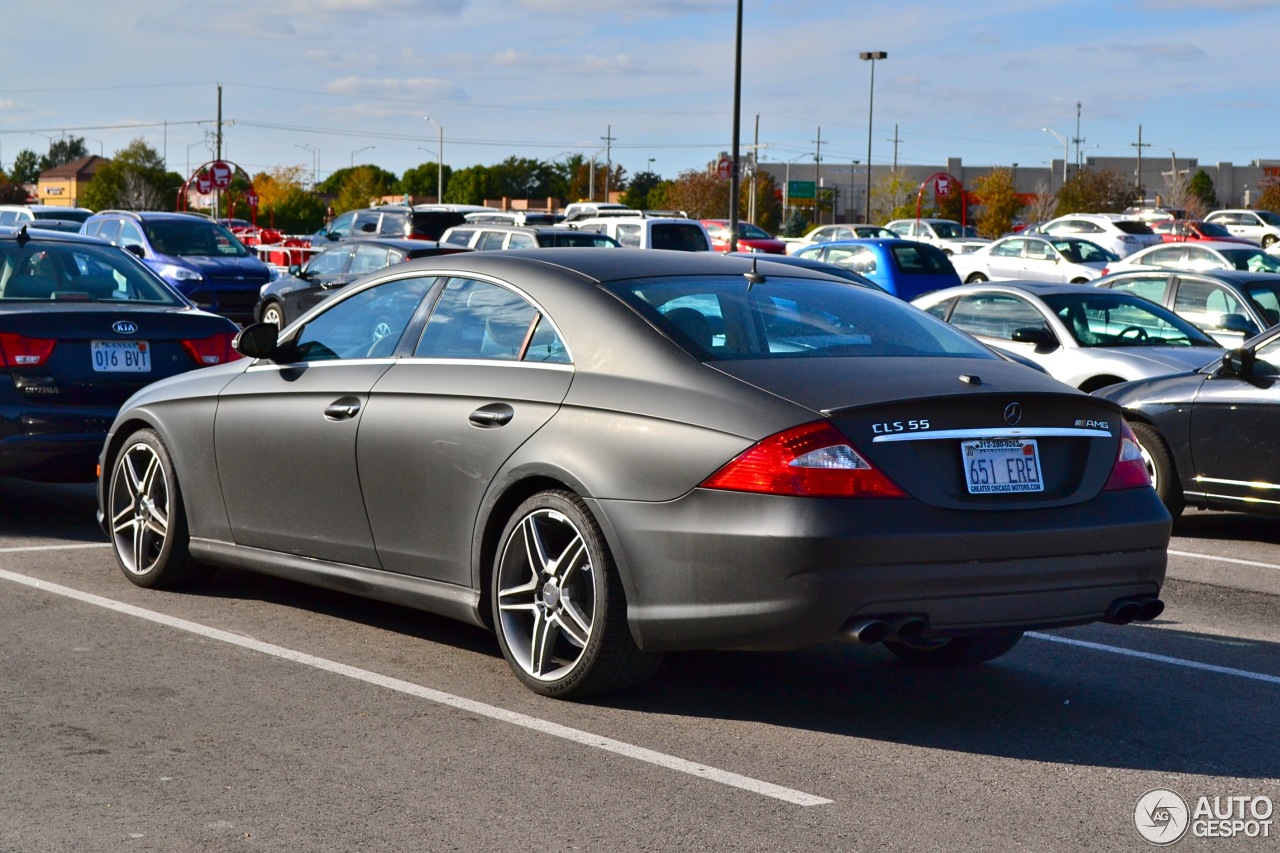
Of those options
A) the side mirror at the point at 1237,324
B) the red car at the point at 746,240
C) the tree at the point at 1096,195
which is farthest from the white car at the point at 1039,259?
the tree at the point at 1096,195

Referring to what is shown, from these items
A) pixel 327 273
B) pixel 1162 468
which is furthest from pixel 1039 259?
pixel 1162 468

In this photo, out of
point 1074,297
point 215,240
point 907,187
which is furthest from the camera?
point 907,187

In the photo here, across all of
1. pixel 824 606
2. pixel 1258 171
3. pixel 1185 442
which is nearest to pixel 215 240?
pixel 1185 442

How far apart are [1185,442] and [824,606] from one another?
18.7 ft

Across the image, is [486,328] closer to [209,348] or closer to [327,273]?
[209,348]

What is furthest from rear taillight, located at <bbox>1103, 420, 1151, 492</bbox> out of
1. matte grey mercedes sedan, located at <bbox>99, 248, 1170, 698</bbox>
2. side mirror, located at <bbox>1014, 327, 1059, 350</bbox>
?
side mirror, located at <bbox>1014, 327, 1059, 350</bbox>

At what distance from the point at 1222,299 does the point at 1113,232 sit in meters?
29.5

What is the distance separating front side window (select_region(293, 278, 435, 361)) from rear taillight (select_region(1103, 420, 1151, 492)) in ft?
8.78

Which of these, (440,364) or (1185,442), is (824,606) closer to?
(440,364)

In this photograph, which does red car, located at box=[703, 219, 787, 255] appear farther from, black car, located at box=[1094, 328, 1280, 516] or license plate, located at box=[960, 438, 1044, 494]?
license plate, located at box=[960, 438, 1044, 494]

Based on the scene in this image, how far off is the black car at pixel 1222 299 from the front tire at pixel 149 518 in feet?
33.3

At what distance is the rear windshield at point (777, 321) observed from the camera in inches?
224

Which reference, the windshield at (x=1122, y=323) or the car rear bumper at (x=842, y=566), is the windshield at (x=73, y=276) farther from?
the windshield at (x=1122, y=323)

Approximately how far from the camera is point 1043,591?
528 centimetres
